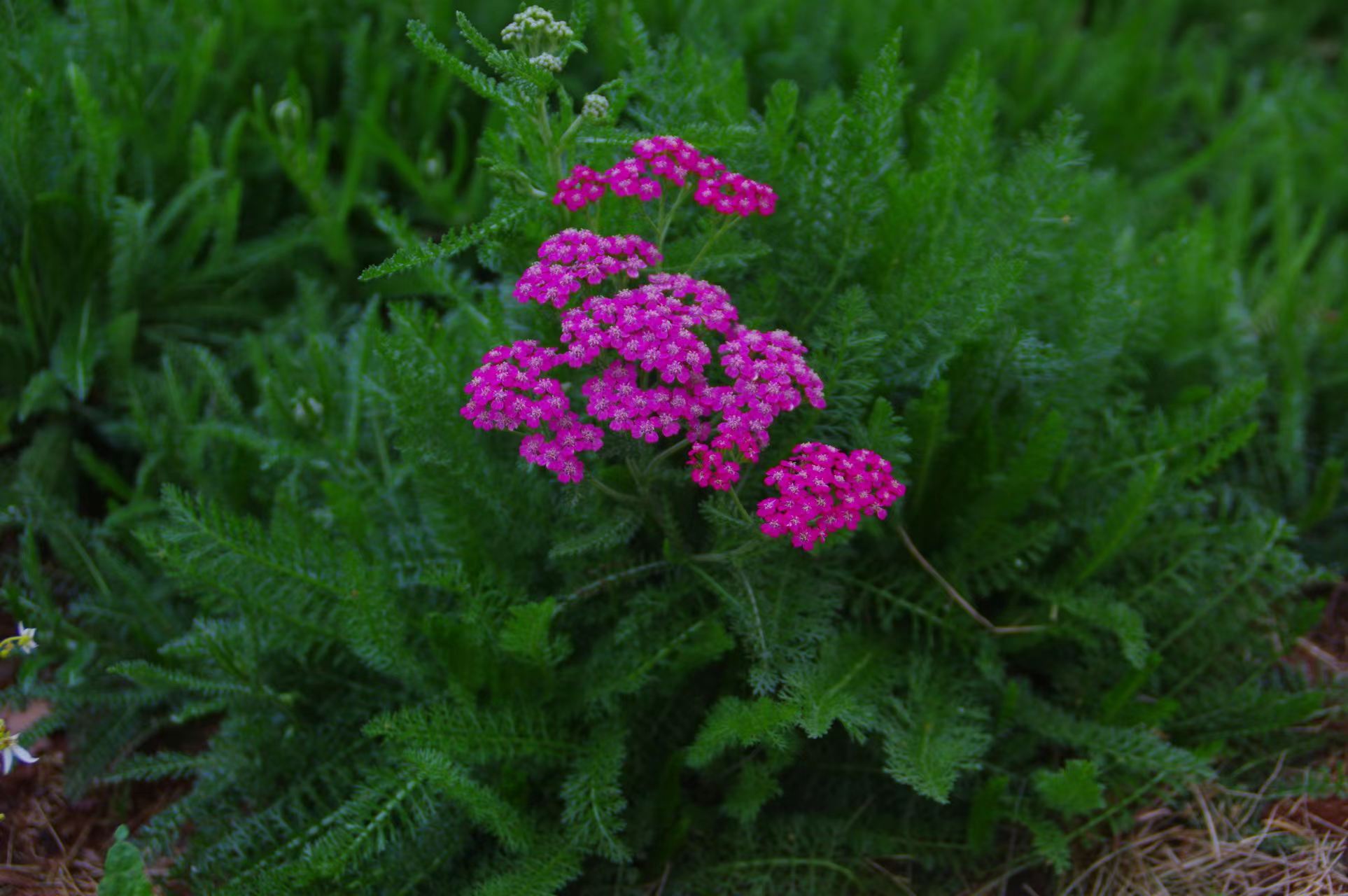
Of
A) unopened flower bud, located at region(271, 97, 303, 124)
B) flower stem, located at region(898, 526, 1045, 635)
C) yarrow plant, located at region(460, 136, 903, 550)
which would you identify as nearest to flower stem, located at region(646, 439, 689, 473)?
yarrow plant, located at region(460, 136, 903, 550)

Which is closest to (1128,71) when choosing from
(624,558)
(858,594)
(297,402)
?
(858,594)

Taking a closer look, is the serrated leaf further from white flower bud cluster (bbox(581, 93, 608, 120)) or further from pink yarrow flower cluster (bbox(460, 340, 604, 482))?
white flower bud cluster (bbox(581, 93, 608, 120))

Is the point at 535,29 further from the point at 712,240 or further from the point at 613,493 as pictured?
the point at 613,493

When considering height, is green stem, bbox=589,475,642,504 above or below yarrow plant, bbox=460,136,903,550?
below

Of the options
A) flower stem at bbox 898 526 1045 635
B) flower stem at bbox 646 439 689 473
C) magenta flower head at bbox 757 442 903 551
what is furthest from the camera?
flower stem at bbox 898 526 1045 635

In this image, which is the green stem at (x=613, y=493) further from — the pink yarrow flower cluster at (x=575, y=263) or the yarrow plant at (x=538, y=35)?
the yarrow plant at (x=538, y=35)

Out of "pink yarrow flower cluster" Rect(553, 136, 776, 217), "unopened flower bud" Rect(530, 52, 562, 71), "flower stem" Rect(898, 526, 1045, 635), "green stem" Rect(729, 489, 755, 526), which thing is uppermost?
"unopened flower bud" Rect(530, 52, 562, 71)

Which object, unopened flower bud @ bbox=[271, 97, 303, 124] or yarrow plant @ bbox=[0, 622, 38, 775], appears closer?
yarrow plant @ bbox=[0, 622, 38, 775]
